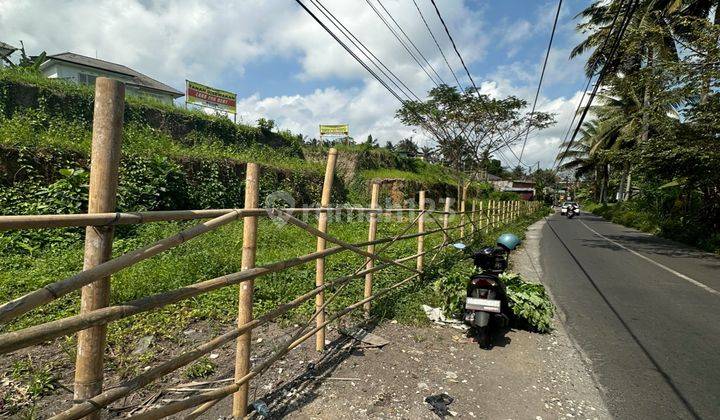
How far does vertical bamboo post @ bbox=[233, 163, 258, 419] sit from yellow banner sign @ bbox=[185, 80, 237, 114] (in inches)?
629

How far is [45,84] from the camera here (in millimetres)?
10375

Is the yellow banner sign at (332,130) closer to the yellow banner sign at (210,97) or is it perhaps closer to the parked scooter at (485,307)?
the yellow banner sign at (210,97)

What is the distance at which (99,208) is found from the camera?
1.72 meters

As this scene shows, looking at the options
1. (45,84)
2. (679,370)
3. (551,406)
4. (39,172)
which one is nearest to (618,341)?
(679,370)

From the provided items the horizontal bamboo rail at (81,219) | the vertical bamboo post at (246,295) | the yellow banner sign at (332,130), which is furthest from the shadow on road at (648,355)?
the yellow banner sign at (332,130)

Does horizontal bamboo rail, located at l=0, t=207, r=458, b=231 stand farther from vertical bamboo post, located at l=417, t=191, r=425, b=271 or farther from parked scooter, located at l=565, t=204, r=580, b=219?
parked scooter, located at l=565, t=204, r=580, b=219

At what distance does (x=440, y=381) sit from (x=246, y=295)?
1.90m

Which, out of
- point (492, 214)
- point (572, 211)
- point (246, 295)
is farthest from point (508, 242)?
point (572, 211)

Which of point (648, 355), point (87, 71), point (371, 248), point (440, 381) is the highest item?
point (87, 71)

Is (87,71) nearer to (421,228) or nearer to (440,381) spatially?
(421,228)

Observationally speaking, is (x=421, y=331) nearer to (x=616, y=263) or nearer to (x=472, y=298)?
(x=472, y=298)

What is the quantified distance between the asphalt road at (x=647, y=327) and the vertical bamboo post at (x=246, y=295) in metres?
2.84

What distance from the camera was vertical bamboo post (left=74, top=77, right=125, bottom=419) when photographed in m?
1.70

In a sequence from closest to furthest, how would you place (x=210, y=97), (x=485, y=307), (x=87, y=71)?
(x=485, y=307)
(x=210, y=97)
(x=87, y=71)
